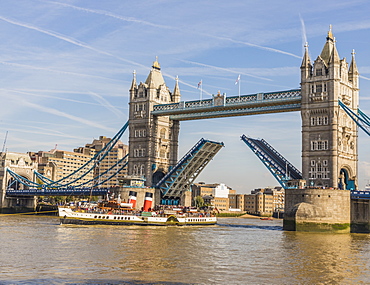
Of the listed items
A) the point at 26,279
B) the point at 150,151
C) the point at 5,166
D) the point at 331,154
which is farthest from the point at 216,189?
the point at 26,279

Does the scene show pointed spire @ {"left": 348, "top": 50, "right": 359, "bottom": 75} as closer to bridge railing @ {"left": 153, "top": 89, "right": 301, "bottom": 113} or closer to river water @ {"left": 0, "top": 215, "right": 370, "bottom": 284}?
bridge railing @ {"left": 153, "top": 89, "right": 301, "bottom": 113}

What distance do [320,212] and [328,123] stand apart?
11.6 metres

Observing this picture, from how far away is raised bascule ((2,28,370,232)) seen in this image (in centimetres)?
5756

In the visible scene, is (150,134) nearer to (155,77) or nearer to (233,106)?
(155,77)

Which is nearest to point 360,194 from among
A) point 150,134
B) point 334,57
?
point 334,57

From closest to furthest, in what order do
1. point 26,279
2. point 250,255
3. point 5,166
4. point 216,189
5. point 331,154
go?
point 26,279
point 250,255
point 331,154
point 5,166
point 216,189

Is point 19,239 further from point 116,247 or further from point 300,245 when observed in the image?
point 300,245

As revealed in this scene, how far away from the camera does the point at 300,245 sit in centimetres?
4288

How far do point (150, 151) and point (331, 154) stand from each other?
2885 centimetres

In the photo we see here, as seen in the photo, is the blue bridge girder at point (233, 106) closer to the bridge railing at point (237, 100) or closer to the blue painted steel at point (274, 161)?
the bridge railing at point (237, 100)

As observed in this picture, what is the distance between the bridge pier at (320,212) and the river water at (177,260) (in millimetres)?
7885

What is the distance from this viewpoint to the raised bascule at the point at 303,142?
57562 mm

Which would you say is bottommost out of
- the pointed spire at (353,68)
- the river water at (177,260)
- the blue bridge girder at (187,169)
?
Result: the river water at (177,260)

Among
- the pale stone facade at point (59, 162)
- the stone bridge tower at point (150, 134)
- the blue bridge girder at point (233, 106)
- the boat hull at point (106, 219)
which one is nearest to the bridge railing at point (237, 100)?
the blue bridge girder at point (233, 106)
